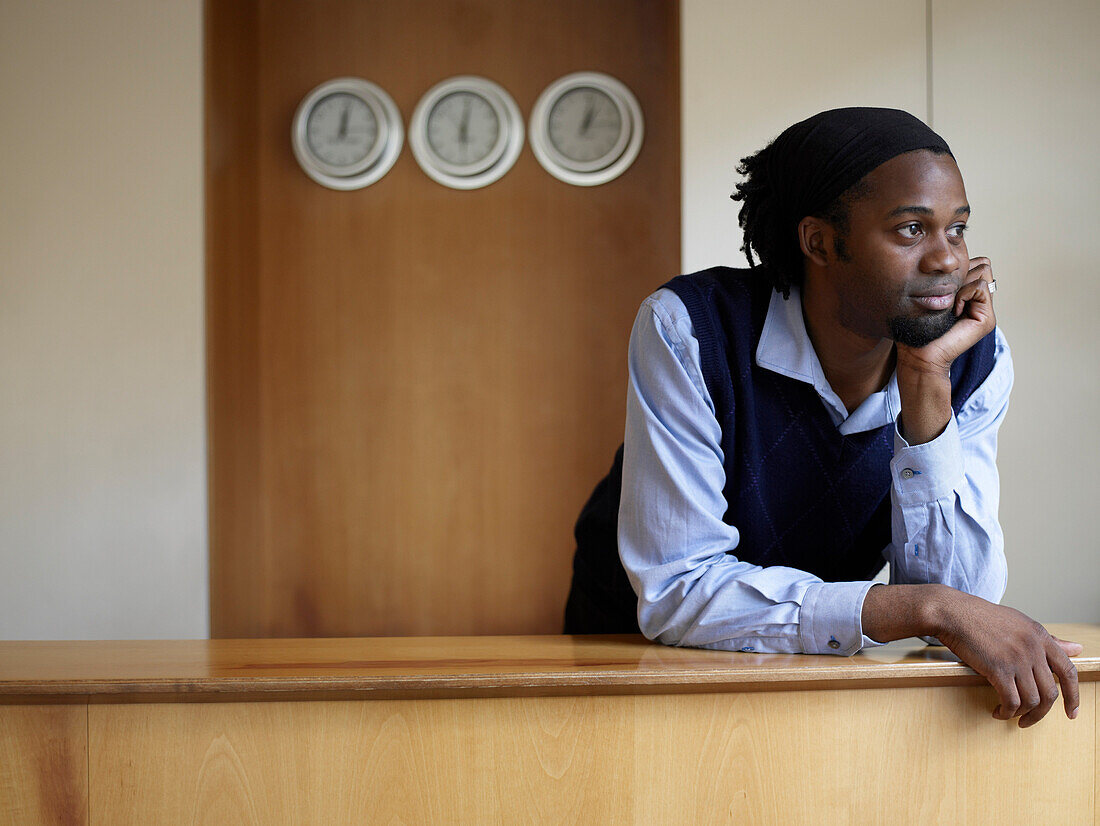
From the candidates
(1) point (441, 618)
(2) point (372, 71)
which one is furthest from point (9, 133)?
(1) point (441, 618)

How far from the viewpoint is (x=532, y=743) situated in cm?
97

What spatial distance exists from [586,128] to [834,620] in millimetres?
2465

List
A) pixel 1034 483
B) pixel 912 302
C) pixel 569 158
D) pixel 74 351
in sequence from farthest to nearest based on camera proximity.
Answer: pixel 569 158, pixel 74 351, pixel 1034 483, pixel 912 302

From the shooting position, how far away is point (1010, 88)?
8.74 feet

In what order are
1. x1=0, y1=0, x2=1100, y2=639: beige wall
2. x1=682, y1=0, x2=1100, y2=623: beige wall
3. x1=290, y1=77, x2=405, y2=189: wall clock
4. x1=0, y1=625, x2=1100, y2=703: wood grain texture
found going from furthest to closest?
x1=290, y1=77, x2=405, y2=189: wall clock < x1=0, y1=0, x2=1100, y2=639: beige wall < x1=682, y1=0, x2=1100, y2=623: beige wall < x1=0, y1=625, x2=1100, y2=703: wood grain texture

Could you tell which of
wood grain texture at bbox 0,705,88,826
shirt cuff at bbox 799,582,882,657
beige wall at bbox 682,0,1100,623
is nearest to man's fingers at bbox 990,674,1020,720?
shirt cuff at bbox 799,582,882,657

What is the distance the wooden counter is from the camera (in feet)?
3.10

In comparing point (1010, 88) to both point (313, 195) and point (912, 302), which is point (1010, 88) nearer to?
point (912, 302)

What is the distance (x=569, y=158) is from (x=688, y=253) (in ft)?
2.40

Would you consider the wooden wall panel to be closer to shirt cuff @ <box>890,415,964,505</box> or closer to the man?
the man

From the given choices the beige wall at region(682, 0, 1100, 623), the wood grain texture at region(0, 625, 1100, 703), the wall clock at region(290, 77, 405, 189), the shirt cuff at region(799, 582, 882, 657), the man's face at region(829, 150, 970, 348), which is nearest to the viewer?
the wood grain texture at region(0, 625, 1100, 703)

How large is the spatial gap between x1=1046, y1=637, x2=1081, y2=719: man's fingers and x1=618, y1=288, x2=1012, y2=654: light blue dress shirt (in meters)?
0.18

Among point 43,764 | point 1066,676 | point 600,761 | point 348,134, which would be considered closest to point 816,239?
point 1066,676

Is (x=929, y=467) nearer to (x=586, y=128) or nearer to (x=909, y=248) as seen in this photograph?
(x=909, y=248)
